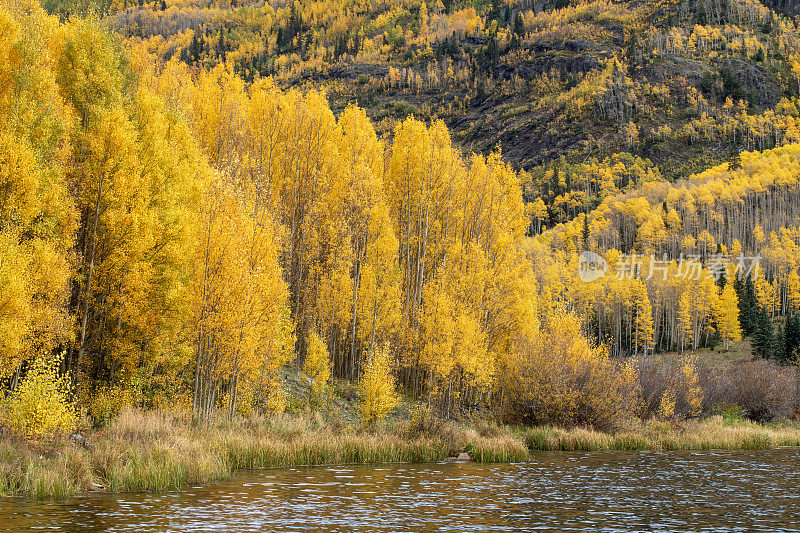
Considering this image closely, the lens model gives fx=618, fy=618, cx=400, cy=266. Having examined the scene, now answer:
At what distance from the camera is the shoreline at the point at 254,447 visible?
18.0 meters

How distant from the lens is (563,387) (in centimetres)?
3728

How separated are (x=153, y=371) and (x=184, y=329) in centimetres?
388

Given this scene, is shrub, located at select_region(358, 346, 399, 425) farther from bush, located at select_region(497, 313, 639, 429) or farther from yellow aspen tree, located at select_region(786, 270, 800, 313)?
yellow aspen tree, located at select_region(786, 270, 800, 313)

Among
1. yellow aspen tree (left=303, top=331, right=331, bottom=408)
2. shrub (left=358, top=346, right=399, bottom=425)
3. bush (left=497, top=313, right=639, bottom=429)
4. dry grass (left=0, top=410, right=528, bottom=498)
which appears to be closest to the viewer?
dry grass (left=0, top=410, right=528, bottom=498)

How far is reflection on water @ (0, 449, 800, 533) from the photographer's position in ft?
48.0

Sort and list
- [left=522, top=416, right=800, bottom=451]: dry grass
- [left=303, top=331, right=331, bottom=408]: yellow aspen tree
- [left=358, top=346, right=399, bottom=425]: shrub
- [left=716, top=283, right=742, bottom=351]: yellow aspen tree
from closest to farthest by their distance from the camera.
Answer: [left=358, top=346, right=399, bottom=425]: shrub, [left=522, top=416, right=800, bottom=451]: dry grass, [left=303, top=331, right=331, bottom=408]: yellow aspen tree, [left=716, top=283, right=742, bottom=351]: yellow aspen tree

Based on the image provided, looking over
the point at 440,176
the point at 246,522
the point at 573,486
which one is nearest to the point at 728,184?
the point at 440,176

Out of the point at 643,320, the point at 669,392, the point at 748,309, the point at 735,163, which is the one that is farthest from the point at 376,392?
the point at 735,163

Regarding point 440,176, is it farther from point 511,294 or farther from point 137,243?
point 137,243

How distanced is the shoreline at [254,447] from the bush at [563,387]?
1621 millimetres

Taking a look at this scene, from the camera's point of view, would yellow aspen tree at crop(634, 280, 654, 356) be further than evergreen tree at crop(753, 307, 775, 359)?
Yes

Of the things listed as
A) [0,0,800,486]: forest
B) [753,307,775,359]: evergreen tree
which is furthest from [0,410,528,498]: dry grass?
[753,307,775,359]: evergreen tree

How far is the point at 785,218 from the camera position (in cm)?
14188

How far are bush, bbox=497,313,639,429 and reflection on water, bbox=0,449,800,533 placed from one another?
1060 cm
